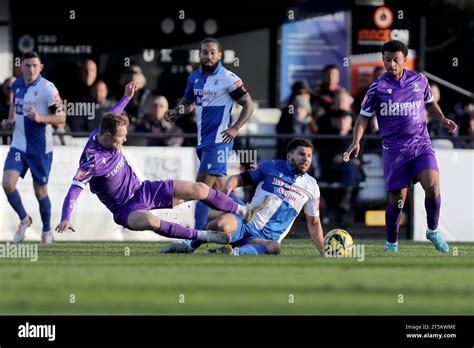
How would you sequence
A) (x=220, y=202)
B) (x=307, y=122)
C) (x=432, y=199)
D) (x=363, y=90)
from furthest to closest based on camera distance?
(x=363, y=90) < (x=307, y=122) < (x=432, y=199) < (x=220, y=202)

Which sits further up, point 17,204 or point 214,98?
point 214,98

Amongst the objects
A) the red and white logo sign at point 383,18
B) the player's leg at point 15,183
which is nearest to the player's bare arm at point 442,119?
the player's leg at point 15,183

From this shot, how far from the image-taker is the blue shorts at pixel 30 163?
16.1 metres

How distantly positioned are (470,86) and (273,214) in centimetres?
1099

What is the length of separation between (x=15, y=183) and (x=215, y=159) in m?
2.55

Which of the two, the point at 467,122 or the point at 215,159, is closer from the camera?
the point at 215,159

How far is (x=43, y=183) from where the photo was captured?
16.2m

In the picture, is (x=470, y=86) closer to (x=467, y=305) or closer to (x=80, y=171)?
(x=80, y=171)

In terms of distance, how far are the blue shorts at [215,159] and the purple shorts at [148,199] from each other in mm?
1972

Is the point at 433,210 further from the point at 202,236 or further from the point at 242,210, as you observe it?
the point at 202,236

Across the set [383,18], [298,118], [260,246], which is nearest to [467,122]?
[383,18]

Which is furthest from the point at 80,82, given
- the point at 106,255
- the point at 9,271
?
the point at 9,271

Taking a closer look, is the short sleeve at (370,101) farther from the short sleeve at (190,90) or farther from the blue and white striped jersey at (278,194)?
the short sleeve at (190,90)

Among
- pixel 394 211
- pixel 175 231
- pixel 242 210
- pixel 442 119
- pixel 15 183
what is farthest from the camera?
pixel 15 183
